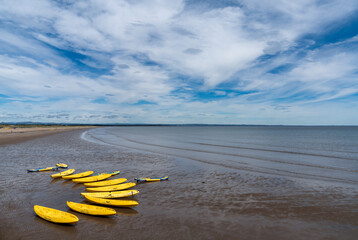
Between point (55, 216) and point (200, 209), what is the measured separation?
676 cm

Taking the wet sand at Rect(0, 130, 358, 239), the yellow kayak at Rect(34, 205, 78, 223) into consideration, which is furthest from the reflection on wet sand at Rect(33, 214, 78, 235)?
the yellow kayak at Rect(34, 205, 78, 223)

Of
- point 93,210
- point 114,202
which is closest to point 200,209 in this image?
point 114,202

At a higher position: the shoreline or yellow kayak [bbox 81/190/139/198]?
yellow kayak [bbox 81/190/139/198]

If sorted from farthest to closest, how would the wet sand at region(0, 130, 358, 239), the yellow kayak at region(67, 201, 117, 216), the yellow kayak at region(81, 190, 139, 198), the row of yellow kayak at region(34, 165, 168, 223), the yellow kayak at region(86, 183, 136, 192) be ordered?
the yellow kayak at region(86, 183, 136, 192) → the yellow kayak at region(81, 190, 139, 198) → the yellow kayak at region(67, 201, 117, 216) → the row of yellow kayak at region(34, 165, 168, 223) → the wet sand at region(0, 130, 358, 239)

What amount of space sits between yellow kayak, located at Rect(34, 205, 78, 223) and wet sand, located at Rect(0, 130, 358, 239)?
0.89 feet

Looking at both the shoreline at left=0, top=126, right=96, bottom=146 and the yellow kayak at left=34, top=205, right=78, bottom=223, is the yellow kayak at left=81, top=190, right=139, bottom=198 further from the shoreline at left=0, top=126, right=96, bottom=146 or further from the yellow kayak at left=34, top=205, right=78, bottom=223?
the shoreline at left=0, top=126, right=96, bottom=146

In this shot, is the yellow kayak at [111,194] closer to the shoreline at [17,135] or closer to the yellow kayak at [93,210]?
the yellow kayak at [93,210]

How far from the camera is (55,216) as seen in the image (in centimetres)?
866

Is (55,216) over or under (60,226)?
over

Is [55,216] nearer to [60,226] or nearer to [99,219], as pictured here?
[60,226]

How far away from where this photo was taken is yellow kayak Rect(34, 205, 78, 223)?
332 inches

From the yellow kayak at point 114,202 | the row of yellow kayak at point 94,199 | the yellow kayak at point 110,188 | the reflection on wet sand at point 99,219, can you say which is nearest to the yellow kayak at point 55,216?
the row of yellow kayak at point 94,199

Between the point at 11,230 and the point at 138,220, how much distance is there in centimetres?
497

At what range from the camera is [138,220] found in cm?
935
